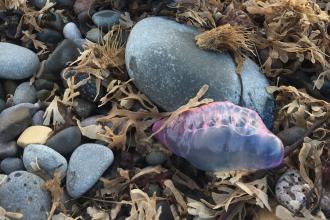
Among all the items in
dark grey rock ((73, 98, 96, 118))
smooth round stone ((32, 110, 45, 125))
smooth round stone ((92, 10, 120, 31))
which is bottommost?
smooth round stone ((32, 110, 45, 125))

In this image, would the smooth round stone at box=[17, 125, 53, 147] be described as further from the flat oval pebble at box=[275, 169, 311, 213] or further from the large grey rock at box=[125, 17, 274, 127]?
the flat oval pebble at box=[275, 169, 311, 213]

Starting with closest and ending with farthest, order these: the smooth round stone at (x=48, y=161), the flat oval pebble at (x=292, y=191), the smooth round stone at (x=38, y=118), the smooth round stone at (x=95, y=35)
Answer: the flat oval pebble at (x=292, y=191) < the smooth round stone at (x=48, y=161) < the smooth round stone at (x=38, y=118) < the smooth round stone at (x=95, y=35)

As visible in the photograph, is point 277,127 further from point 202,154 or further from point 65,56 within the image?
point 65,56

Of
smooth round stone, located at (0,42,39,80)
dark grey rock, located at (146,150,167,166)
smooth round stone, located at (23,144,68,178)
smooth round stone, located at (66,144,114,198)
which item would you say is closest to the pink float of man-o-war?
dark grey rock, located at (146,150,167,166)

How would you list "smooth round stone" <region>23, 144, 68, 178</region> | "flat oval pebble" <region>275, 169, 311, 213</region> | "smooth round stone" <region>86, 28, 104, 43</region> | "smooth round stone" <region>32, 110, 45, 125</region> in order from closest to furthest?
"flat oval pebble" <region>275, 169, 311, 213</region>
"smooth round stone" <region>23, 144, 68, 178</region>
"smooth round stone" <region>32, 110, 45, 125</region>
"smooth round stone" <region>86, 28, 104, 43</region>

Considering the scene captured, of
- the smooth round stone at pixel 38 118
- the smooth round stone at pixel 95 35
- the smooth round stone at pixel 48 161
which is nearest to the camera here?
the smooth round stone at pixel 48 161

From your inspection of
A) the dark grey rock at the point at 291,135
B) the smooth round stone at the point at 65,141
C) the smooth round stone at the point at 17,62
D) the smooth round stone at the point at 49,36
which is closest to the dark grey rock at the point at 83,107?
the smooth round stone at the point at 65,141

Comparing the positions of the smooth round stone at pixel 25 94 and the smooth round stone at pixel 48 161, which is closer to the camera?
the smooth round stone at pixel 48 161

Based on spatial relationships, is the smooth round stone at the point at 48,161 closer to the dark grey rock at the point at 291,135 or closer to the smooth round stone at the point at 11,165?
the smooth round stone at the point at 11,165
